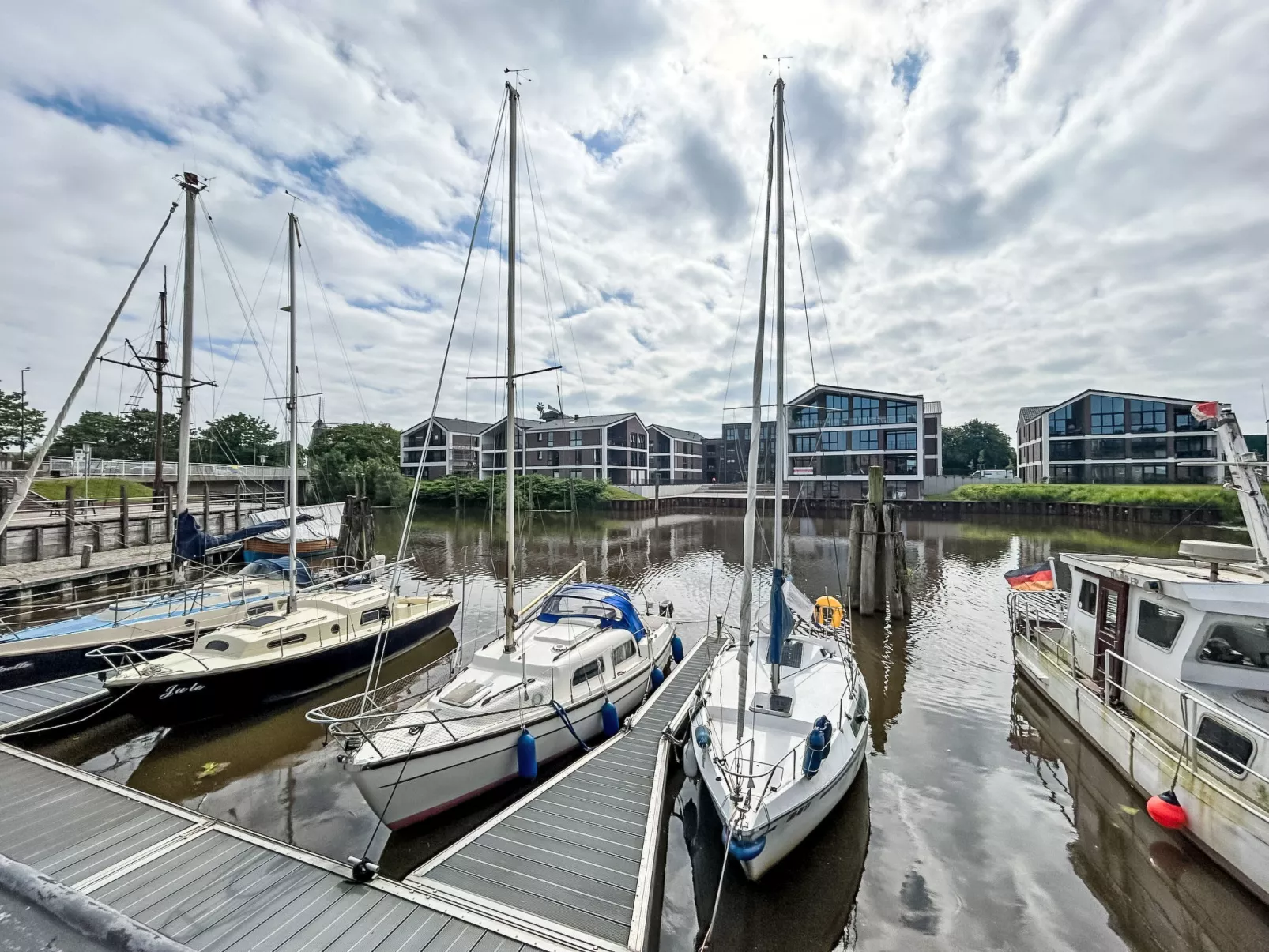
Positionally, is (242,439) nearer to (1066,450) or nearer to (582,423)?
(582,423)

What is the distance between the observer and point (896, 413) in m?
63.8

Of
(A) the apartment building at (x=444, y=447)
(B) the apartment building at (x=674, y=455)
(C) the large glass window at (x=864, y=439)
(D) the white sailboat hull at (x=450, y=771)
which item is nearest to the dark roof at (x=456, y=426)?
(A) the apartment building at (x=444, y=447)

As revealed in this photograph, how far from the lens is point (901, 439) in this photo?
64.0 m

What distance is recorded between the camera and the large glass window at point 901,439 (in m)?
63.3

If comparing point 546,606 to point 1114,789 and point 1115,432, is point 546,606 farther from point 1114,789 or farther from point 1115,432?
point 1115,432

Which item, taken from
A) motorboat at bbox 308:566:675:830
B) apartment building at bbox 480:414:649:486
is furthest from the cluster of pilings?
apartment building at bbox 480:414:649:486

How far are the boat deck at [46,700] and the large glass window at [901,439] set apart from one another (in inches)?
2610

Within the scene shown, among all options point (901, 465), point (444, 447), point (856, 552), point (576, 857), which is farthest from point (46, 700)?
point (444, 447)

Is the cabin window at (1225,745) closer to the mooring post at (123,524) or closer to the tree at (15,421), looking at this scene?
the mooring post at (123,524)

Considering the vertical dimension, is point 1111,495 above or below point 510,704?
above

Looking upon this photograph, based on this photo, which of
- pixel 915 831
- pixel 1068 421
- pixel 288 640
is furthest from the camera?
pixel 1068 421

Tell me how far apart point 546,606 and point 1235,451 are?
46.7ft

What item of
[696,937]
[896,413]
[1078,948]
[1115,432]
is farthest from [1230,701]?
[1115,432]

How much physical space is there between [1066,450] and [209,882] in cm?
Answer: 7989
